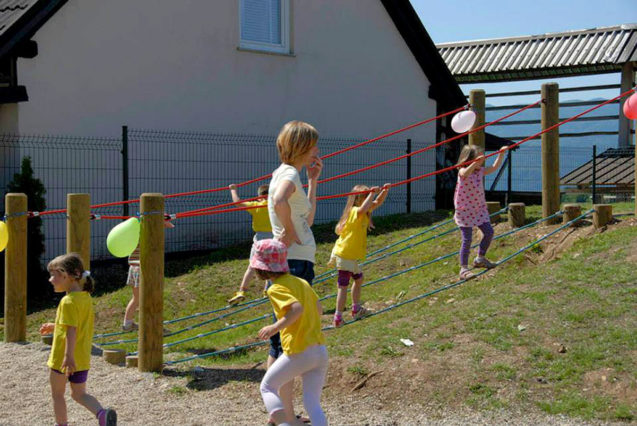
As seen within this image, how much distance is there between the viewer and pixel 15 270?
7844mm

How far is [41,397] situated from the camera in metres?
6.29

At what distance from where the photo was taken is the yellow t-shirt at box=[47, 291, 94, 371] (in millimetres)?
5199

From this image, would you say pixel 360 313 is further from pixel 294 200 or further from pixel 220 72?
pixel 220 72

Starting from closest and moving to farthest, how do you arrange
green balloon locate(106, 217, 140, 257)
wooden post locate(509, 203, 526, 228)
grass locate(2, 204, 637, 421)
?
grass locate(2, 204, 637, 421), green balloon locate(106, 217, 140, 257), wooden post locate(509, 203, 526, 228)

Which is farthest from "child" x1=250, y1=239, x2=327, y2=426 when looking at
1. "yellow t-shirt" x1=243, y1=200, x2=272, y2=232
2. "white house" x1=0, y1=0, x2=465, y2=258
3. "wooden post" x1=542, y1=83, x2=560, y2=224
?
"white house" x1=0, y1=0, x2=465, y2=258

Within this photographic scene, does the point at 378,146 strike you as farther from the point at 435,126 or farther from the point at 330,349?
the point at 330,349

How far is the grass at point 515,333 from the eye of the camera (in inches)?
215

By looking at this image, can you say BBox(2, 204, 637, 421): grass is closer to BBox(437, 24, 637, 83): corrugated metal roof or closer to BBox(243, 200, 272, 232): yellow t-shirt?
BBox(243, 200, 272, 232): yellow t-shirt

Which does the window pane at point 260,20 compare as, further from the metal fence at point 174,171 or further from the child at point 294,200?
the child at point 294,200

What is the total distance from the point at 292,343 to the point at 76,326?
57.7 inches

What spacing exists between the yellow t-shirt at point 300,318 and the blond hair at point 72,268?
54.8 inches

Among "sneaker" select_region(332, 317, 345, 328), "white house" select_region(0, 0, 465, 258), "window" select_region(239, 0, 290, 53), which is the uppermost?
"window" select_region(239, 0, 290, 53)

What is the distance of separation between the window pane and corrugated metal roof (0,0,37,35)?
162 inches

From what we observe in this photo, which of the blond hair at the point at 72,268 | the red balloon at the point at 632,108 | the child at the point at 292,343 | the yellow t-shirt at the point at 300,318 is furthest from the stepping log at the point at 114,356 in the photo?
the red balloon at the point at 632,108
